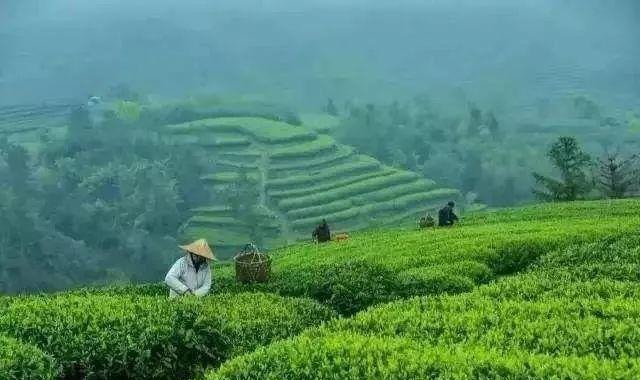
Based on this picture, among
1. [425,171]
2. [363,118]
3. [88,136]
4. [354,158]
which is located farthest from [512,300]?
[363,118]

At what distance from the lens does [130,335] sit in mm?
9461

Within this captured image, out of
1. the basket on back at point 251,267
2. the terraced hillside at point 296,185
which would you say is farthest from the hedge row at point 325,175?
the basket on back at point 251,267

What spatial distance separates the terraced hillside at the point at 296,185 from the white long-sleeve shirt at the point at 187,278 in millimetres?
70331

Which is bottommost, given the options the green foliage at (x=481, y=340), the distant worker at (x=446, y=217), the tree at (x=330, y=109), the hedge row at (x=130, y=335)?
the tree at (x=330, y=109)

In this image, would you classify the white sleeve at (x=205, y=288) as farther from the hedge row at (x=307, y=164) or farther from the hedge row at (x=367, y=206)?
the hedge row at (x=307, y=164)

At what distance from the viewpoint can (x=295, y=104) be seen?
6604 inches

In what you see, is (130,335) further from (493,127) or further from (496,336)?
(493,127)

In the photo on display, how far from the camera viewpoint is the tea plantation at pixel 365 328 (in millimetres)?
7191

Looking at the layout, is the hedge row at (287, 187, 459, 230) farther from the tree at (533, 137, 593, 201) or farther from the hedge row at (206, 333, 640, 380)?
the hedge row at (206, 333, 640, 380)

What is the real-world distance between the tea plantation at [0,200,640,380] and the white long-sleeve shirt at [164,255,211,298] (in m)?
0.56

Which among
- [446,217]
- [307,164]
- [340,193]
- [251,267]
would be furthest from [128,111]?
[251,267]

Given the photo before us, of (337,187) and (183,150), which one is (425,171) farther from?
(183,150)

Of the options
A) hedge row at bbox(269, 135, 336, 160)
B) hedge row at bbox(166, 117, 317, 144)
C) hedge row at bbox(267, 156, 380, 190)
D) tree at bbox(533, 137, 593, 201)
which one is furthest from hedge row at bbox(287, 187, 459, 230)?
tree at bbox(533, 137, 593, 201)

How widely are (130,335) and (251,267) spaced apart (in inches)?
267
